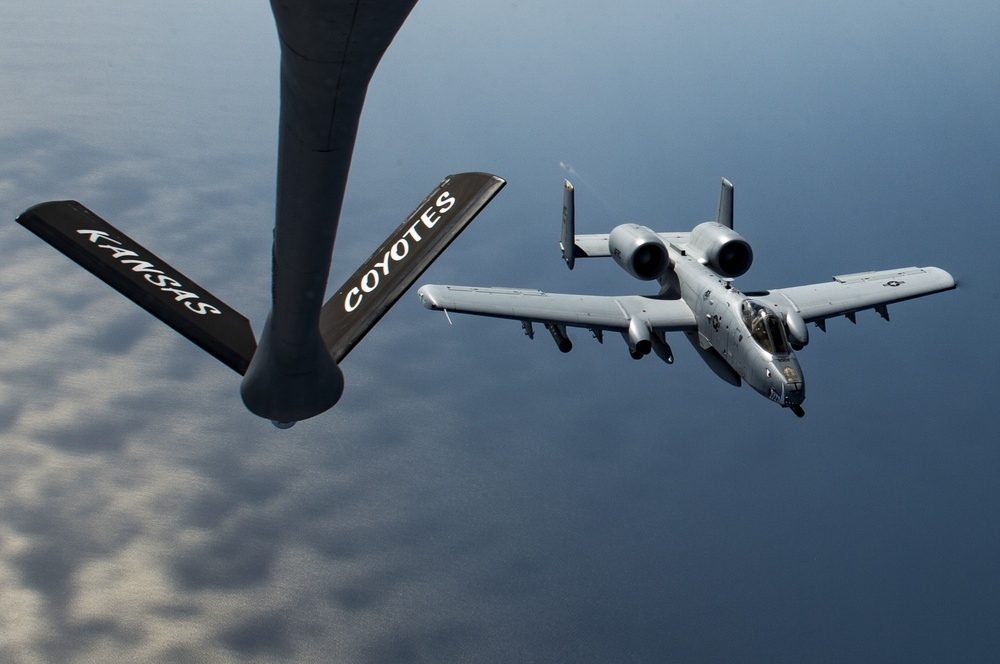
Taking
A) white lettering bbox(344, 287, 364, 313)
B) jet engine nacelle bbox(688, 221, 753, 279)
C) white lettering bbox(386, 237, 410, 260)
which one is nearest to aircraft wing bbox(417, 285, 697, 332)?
jet engine nacelle bbox(688, 221, 753, 279)

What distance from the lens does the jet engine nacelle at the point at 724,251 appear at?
37062 millimetres

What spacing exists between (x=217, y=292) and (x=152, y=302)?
76.5m

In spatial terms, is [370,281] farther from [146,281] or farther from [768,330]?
[768,330]

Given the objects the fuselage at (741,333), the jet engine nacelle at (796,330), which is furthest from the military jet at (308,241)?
the jet engine nacelle at (796,330)

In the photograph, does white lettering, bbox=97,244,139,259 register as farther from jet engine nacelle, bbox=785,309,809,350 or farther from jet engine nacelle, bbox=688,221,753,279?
jet engine nacelle, bbox=688,221,753,279

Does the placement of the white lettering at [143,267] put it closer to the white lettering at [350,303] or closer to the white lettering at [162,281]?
the white lettering at [162,281]

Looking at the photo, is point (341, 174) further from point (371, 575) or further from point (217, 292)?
point (217, 292)

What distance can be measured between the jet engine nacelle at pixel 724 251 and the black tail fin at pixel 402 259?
2294 centimetres

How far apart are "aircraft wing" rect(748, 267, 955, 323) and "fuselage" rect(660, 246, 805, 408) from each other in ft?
9.38

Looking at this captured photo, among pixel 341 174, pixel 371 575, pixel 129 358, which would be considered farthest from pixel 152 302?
pixel 129 358

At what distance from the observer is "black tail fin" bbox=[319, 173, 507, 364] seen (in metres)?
14.3

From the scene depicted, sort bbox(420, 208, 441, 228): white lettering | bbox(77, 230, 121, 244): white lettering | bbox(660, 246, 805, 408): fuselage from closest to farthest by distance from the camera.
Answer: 1. bbox(77, 230, 121, 244): white lettering
2. bbox(420, 208, 441, 228): white lettering
3. bbox(660, 246, 805, 408): fuselage

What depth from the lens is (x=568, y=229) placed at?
39.6 metres

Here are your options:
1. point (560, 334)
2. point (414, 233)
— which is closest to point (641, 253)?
point (560, 334)
